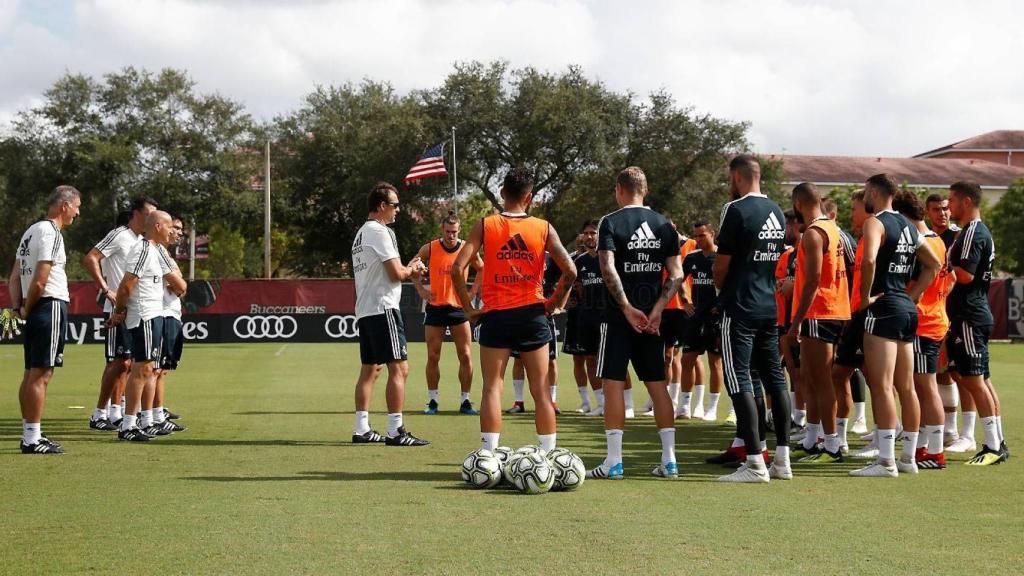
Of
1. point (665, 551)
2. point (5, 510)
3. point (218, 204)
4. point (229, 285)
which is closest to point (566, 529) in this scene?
point (665, 551)

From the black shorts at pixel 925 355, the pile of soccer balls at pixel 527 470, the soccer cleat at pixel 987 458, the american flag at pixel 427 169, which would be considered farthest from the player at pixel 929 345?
the american flag at pixel 427 169

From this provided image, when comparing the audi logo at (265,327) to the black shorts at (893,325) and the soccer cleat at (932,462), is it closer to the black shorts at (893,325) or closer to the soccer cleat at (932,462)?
the soccer cleat at (932,462)

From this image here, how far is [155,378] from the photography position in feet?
36.2

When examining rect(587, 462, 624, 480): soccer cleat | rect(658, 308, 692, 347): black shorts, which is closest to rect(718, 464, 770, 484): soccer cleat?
rect(587, 462, 624, 480): soccer cleat

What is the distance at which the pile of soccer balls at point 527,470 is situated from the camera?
7.32 metres

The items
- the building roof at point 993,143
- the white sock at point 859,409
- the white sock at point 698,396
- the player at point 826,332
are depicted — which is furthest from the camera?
the building roof at point 993,143

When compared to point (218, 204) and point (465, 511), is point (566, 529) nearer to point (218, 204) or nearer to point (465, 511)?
point (465, 511)

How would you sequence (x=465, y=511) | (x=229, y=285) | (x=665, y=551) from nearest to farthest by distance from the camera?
(x=665, y=551), (x=465, y=511), (x=229, y=285)

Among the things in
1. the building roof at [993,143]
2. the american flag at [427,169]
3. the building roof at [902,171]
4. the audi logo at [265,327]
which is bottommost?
the audi logo at [265,327]

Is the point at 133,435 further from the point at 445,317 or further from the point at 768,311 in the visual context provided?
the point at 768,311

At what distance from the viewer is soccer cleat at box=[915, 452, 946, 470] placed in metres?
8.69

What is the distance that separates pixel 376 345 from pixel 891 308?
4.39 meters

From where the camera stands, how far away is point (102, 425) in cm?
1159

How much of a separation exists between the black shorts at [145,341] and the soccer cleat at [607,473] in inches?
181
